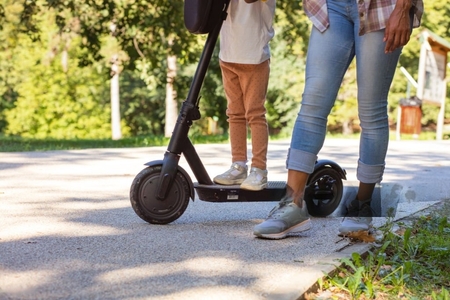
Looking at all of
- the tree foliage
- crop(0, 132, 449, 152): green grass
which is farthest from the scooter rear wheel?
the tree foliage

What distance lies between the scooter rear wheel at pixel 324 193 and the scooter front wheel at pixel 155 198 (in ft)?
2.75

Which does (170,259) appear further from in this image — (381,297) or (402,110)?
(402,110)

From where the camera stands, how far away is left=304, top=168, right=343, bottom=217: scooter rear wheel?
5273 mm

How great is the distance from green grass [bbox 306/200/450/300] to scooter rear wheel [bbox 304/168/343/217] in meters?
0.71

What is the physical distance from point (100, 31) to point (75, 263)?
53.3ft

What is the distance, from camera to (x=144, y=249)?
3984 mm

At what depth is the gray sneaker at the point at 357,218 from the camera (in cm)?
441

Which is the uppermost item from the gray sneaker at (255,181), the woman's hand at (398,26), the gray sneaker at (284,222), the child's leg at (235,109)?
the woman's hand at (398,26)

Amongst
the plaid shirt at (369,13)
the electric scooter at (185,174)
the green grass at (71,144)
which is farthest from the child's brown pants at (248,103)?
the green grass at (71,144)

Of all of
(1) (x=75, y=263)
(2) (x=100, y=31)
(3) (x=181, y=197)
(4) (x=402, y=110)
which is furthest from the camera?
(4) (x=402, y=110)

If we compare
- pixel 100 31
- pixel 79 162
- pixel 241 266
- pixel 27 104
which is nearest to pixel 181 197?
pixel 241 266

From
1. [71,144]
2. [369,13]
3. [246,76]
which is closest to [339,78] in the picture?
[369,13]

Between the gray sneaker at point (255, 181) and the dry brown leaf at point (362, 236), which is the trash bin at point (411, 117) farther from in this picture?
the dry brown leaf at point (362, 236)

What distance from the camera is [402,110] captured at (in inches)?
990
